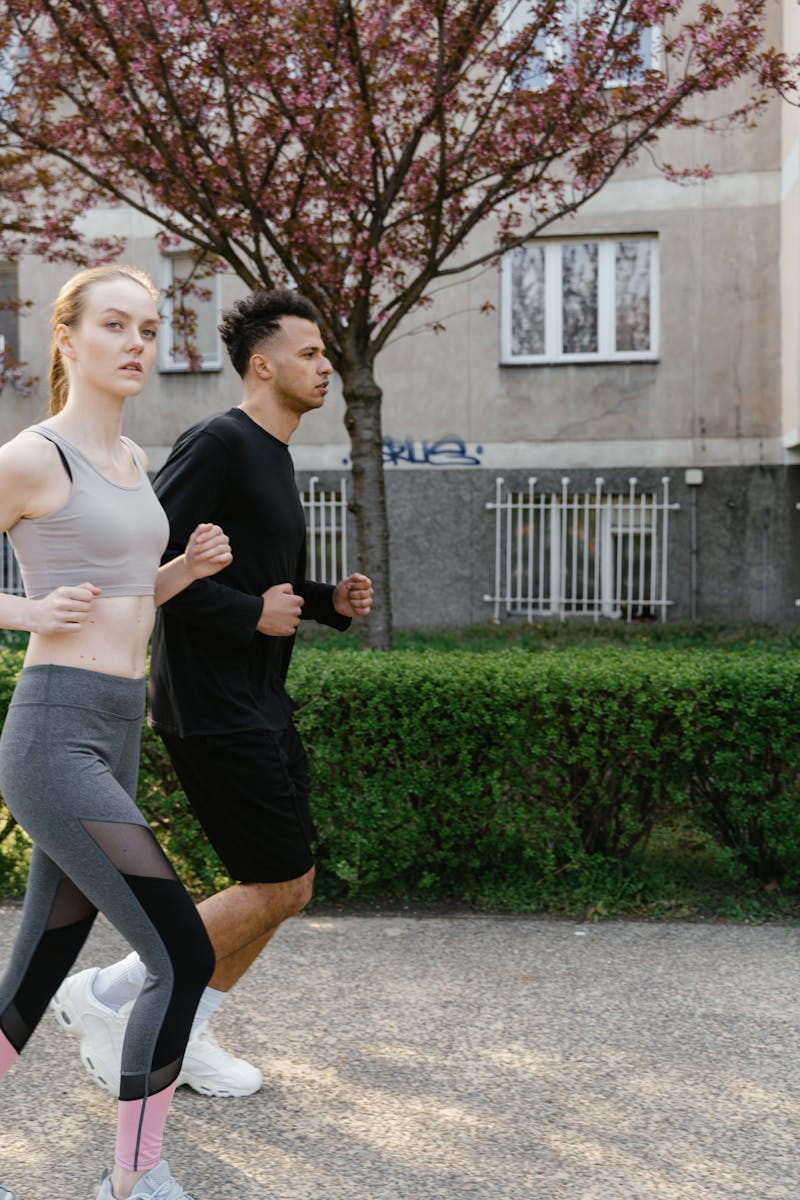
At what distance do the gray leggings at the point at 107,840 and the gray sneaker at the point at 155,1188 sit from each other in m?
0.18

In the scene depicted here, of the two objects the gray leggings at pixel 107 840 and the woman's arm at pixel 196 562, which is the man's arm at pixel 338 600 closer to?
the woman's arm at pixel 196 562

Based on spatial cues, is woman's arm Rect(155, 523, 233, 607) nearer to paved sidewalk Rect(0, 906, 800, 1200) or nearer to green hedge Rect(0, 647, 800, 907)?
paved sidewalk Rect(0, 906, 800, 1200)

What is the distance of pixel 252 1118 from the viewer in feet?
10.8

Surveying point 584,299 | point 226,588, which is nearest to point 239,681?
point 226,588

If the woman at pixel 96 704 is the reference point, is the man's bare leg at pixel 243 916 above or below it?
below

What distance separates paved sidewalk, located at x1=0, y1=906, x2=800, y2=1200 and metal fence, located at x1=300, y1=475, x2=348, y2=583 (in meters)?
11.6

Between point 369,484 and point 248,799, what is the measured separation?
5.23 meters

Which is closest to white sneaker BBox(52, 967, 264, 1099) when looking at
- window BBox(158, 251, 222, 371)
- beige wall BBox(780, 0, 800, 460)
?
beige wall BBox(780, 0, 800, 460)

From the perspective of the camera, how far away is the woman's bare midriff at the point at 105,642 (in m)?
2.70

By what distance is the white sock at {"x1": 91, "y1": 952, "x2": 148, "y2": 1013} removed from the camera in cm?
334

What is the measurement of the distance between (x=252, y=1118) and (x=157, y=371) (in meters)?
14.3

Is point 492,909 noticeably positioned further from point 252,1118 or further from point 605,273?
point 605,273

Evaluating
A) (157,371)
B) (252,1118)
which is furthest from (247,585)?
(157,371)

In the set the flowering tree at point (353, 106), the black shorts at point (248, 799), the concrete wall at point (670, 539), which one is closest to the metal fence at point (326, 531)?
the concrete wall at point (670, 539)
